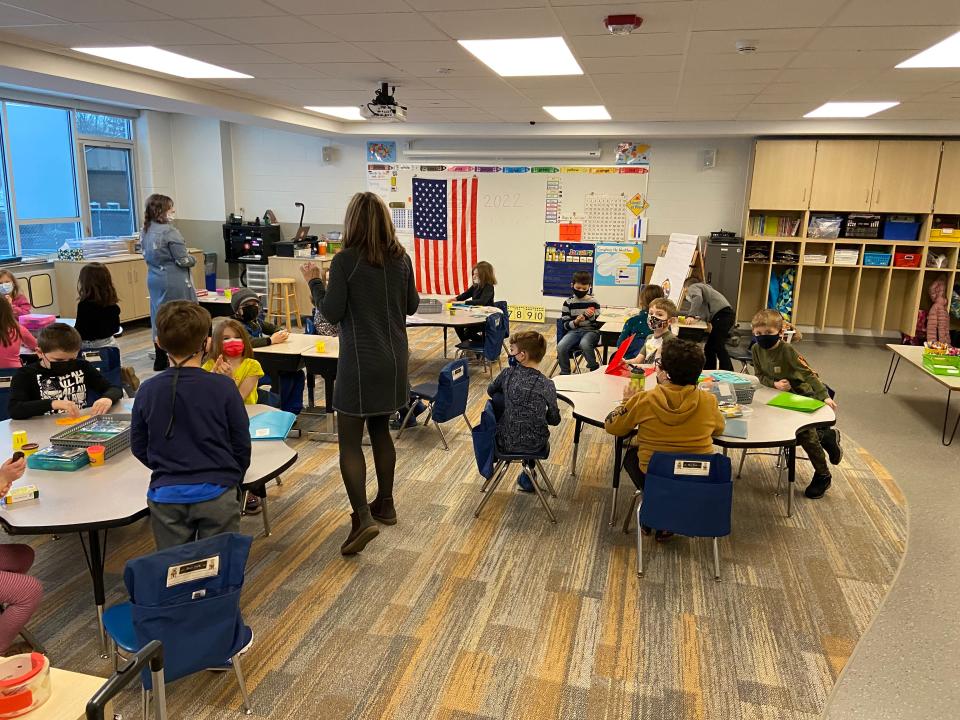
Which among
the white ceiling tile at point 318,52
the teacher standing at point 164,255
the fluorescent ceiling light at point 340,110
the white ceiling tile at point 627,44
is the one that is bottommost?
the teacher standing at point 164,255

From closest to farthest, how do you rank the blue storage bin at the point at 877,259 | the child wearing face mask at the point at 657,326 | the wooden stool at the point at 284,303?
1. the child wearing face mask at the point at 657,326
2. the blue storage bin at the point at 877,259
3. the wooden stool at the point at 284,303

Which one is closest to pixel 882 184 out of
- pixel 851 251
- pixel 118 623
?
pixel 851 251

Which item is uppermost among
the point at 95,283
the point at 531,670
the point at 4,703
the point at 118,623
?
the point at 95,283

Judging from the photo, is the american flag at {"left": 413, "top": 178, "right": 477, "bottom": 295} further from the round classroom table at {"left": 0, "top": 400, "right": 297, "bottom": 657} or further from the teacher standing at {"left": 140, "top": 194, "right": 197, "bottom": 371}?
the round classroom table at {"left": 0, "top": 400, "right": 297, "bottom": 657}

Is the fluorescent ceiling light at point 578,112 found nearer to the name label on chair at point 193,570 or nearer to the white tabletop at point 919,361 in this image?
the white tabletop at point 919,361

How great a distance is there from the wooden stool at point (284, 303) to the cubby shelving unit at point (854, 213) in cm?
641

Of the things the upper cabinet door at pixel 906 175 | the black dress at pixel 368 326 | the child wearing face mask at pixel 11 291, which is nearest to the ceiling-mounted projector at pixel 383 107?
the black dress at pixel 368 326

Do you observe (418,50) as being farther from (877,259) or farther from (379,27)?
(877,259)

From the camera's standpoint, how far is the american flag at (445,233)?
1049 cm

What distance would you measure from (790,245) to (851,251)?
757 millimetres

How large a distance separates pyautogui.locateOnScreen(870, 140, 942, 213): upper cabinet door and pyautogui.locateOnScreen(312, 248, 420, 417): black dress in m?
7.92

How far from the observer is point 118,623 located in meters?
2.32

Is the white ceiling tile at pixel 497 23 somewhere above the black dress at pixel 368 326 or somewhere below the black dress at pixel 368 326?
above

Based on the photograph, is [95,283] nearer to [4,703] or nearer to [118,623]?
[118,623]
